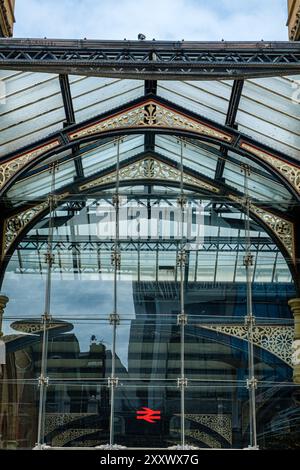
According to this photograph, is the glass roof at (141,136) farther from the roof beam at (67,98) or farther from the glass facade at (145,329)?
the glass facade at (145,329)

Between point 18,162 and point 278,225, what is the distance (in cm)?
465

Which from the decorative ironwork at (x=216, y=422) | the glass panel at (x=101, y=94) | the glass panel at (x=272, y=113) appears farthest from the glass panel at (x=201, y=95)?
the decorative ironwork at (x=216, y=422)

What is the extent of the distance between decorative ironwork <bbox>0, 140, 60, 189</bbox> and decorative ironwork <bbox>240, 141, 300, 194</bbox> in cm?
337

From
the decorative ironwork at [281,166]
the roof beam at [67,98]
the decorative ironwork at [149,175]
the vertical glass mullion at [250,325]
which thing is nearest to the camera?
the vertical glass mullion at [250,325]

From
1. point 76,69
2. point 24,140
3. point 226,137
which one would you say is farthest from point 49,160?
point 226,137

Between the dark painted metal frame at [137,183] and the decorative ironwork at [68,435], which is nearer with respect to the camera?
the decorative ironwork at [68,435]

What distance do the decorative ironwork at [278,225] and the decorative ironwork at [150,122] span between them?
1405mm

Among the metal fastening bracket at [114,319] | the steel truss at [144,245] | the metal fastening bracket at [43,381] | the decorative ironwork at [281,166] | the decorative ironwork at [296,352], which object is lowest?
the metal fastening bracket at [43,381]

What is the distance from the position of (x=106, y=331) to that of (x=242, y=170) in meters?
3.83

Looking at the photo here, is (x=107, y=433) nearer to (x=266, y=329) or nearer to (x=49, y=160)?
(x=266, y=329)

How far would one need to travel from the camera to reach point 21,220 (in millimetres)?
14438

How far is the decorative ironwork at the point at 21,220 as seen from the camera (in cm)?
1436

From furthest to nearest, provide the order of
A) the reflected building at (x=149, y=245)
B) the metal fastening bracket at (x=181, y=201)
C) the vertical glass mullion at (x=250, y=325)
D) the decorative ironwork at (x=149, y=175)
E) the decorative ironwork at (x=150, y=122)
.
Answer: the decorative ironwork at (x=149, y=175)
the metal fastening bracket at (x=181, y=201)
the decorative ironwork at (x=150, y=122)
the reflected building at (x=149, y=245)
the vertical glass mullion at (x=250, y=325)

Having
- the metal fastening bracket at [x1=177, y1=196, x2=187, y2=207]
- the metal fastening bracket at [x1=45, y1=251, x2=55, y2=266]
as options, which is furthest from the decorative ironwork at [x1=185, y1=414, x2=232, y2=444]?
the metal fastening bracket at [x1=177, y1=196, x2=187, y2=207]
